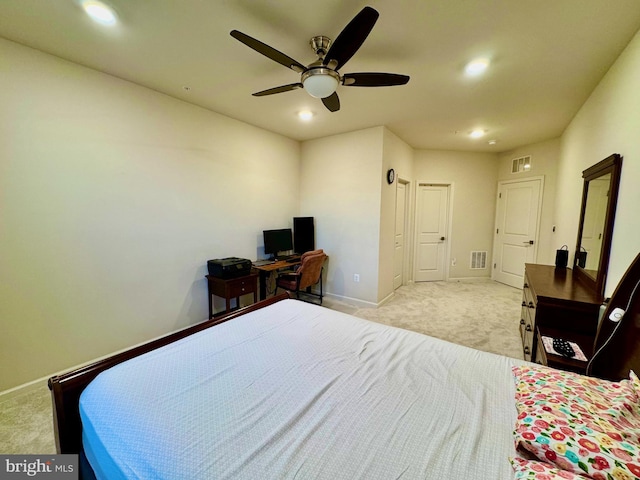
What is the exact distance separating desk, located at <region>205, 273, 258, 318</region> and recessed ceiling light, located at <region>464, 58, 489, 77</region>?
3007 millimetres

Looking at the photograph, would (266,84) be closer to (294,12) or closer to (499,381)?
(294,12)

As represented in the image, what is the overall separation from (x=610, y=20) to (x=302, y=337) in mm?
2753

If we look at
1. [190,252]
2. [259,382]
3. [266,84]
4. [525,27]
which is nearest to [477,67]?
[525,27]

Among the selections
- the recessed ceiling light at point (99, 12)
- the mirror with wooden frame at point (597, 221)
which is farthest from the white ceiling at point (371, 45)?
the mirror with wooden frame at point (597, 221)

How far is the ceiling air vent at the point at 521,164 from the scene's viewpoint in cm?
461

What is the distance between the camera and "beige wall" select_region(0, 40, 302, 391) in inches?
77.4

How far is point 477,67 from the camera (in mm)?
2158

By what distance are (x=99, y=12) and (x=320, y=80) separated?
1409 millimetres

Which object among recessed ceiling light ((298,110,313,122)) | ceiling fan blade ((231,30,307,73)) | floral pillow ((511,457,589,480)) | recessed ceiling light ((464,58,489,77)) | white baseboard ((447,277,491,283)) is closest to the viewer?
floral pillow ((511,457,589,480))

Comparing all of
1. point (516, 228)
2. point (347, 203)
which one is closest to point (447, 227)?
point (516, 228)

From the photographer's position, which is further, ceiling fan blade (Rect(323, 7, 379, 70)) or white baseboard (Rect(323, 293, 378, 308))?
white baseboard (Rect(323, 293, 378, 308))

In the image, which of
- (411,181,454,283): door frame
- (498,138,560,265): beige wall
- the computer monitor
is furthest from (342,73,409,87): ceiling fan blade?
(498,138,560,265): beige wall

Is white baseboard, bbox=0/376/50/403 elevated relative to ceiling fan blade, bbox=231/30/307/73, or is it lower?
lower

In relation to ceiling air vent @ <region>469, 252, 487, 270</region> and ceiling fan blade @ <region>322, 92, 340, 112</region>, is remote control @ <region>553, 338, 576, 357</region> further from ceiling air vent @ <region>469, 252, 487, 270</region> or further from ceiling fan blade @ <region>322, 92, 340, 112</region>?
ceiling air vent @ <region>469, 252, 487, 270</region>
